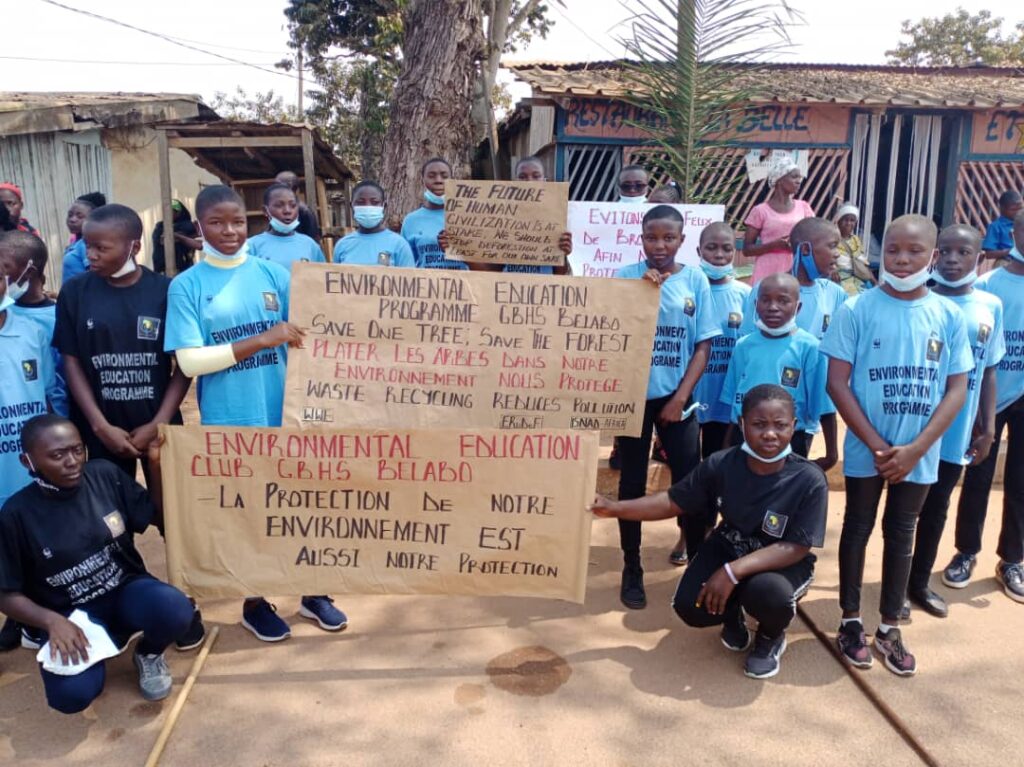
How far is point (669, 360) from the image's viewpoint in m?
3.73

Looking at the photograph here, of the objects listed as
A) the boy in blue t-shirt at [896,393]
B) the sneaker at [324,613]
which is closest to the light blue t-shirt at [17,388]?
the sneaker at [324,613]

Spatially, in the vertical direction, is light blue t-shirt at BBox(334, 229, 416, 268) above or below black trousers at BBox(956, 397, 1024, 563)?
above

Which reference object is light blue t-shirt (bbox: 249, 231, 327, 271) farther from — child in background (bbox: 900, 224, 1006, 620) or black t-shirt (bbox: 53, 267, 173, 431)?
child in background (bbox: 900, 224, 1006, 620)

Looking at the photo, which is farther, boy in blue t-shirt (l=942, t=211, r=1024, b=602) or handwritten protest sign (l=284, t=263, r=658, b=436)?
boy in blue t-shirt (l=942, t=211, r=1024, b=602)

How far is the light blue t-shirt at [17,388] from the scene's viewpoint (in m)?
3.20

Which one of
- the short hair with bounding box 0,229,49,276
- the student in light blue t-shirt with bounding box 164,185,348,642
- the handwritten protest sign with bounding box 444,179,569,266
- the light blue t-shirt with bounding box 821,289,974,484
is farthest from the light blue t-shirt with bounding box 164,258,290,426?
the light blue t-shirt with bounding box 821,289,974,484

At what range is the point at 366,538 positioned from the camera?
122 inches

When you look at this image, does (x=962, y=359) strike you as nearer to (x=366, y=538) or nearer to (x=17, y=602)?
(x=366, y=538)

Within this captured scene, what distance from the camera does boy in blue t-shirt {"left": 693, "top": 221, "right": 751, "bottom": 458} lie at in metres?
4.12

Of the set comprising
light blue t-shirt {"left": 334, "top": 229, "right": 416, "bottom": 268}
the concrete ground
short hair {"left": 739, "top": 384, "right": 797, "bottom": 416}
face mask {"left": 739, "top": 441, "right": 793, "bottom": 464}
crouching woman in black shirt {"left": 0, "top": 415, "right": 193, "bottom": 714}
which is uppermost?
light blue t-shirt {"left": 334, "top": 229, "right": 416, "bottom": 268}

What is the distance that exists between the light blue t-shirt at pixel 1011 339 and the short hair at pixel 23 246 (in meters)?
A: 4.60

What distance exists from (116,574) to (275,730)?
0.92 m

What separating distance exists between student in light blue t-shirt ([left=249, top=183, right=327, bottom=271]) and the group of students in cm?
137

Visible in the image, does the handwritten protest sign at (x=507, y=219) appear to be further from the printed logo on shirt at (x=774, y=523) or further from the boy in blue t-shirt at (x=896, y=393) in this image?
the printed logo on shirt at (x=774, y=523)
